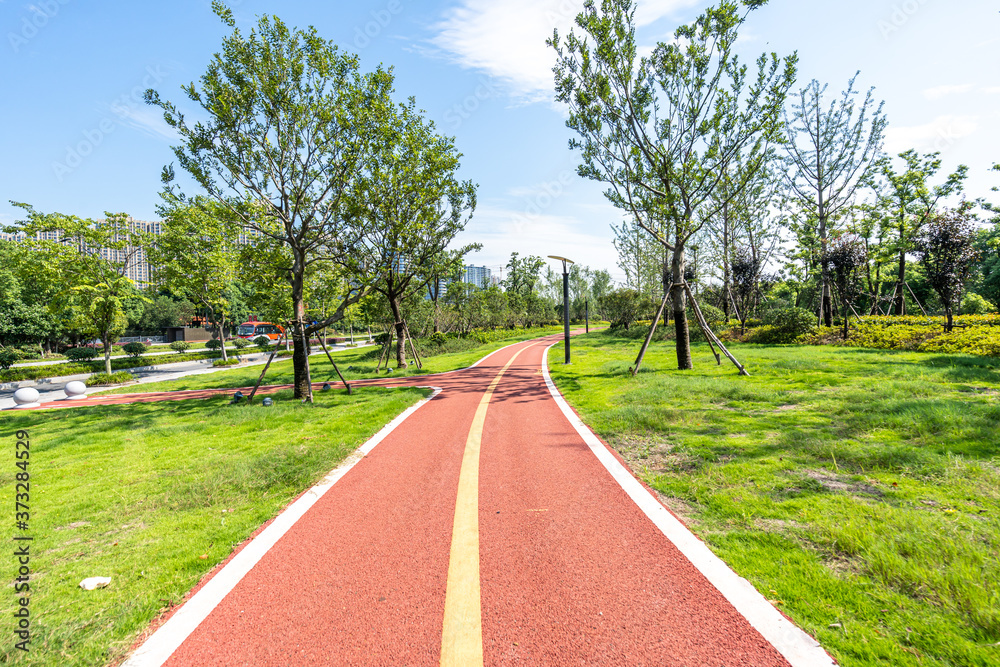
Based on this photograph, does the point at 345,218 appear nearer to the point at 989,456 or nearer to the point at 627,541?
the point at 627,541

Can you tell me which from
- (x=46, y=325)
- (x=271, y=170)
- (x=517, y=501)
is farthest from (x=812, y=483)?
(x=46, y=325)

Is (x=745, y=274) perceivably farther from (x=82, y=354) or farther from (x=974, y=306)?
(x=82, y=354)

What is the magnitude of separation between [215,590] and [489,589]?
75.4 inches

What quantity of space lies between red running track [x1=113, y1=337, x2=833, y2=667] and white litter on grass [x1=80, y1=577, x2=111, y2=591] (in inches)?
29.6

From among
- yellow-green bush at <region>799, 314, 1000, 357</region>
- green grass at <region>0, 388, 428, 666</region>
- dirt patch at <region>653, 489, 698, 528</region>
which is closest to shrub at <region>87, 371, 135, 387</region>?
green grass at <region>0, 388, 428, 666</region>

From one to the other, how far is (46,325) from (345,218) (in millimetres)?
44567

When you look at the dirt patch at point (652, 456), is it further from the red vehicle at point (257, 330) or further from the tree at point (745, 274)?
the red vehicle at point (257, 330)

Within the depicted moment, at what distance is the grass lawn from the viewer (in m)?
2.24

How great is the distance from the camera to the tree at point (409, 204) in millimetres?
11844

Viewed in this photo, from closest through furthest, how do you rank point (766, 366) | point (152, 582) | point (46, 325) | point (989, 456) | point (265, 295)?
point (152, 582) < point (989, 456) < point (766, 366) < point (265, 295) < point (46, 325)

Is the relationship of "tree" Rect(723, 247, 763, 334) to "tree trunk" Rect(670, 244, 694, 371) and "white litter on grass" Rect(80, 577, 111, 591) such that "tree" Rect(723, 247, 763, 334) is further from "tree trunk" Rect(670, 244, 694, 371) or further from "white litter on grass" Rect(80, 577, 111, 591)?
"white litter on grass" Rect(80, 577, 111, 591)

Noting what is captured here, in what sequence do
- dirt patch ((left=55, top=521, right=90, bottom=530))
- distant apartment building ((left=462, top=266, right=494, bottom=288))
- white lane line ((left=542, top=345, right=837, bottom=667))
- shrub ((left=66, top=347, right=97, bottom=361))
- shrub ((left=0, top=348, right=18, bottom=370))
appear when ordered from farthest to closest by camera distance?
distant apartment building ((left=462, top=266, right=494, bottom=288)) → shrub ((left=66, top=347, right=97, bottom=361)) → shrub ((left=0, top=348, right=18, bottom=370)) → dirt patch ((left=55, top=521, right=90, bottom=530)) → white lane line ((left=542, top=345, right=837, bottom=667))

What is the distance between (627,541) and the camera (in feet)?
10.8

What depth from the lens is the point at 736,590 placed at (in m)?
2.59
